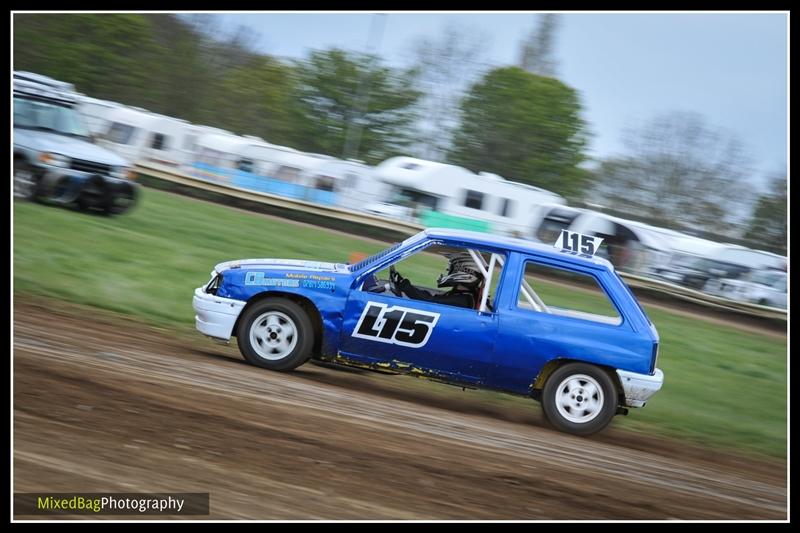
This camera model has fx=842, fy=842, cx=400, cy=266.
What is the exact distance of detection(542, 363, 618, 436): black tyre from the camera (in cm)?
752

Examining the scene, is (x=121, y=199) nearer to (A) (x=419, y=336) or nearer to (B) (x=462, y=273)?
(B) (x=462, y=273)

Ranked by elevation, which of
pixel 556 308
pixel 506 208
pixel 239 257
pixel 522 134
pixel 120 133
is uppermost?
pixel 522 134

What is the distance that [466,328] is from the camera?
7.44 m

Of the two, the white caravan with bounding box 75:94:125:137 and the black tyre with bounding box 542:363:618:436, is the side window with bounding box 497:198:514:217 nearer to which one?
the white caravan with bounding box 75:94:125:137

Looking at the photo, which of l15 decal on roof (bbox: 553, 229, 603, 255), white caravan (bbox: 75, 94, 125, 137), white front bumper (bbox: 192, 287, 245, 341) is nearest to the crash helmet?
l15 decal on roof (bbox: 553, 229, 603, 255)

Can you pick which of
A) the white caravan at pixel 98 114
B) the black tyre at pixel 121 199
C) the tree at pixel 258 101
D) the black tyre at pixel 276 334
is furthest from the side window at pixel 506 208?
the black tyre at pixel 276 334

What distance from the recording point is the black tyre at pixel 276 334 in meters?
7.60

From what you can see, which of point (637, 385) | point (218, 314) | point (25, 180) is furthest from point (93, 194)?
point (637, 385)

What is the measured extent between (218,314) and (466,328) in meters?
2.26

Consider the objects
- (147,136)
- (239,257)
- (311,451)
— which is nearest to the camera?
(311,451)

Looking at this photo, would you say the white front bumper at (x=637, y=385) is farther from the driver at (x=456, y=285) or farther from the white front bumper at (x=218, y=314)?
the white front bumper at (x=218, y=314)

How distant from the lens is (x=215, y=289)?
7781mm

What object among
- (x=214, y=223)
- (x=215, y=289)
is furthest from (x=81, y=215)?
(x=215, y=289)

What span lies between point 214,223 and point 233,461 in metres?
12.2
